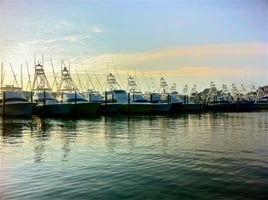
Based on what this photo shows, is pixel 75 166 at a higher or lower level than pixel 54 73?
lower

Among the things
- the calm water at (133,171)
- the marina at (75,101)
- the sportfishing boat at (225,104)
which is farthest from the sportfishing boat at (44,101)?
the sportfishing boat at (225,104)

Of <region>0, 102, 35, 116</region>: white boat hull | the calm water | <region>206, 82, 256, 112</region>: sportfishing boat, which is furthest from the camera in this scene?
<region>206, 82, 256, 112</region>: sportfishing boat

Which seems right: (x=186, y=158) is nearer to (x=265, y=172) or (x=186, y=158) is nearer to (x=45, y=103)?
(x=265, y=172)

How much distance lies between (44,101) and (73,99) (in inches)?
177

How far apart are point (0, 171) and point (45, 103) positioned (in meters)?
31.7

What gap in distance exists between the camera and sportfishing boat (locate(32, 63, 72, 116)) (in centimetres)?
3991

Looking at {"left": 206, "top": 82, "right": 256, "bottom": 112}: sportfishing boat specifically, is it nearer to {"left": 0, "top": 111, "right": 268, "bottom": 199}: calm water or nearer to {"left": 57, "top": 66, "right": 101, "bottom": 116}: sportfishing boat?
{"left": 57, "top": 66, "right": 101, "bottom": 116}: sportfishing boat

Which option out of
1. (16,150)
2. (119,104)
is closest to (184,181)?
(16,150)

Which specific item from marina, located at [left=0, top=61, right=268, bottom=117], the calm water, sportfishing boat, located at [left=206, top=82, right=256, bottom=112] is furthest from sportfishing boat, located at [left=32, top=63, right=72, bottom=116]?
sportfishing boat, located at [left=206, top=82, right=256, bottom=112]

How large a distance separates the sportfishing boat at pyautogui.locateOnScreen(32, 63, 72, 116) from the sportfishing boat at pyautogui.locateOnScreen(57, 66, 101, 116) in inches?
47.2

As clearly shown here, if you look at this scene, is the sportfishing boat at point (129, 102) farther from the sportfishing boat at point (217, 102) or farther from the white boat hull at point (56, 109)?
the sportfishing boat at point (217, 102)

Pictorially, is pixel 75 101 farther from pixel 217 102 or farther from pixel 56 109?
pixel 217 102

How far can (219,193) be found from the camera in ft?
23.9

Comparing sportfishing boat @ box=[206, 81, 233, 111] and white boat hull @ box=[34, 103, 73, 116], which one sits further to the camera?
sportfishing boat @ box=[206, 81, 233, 111]
